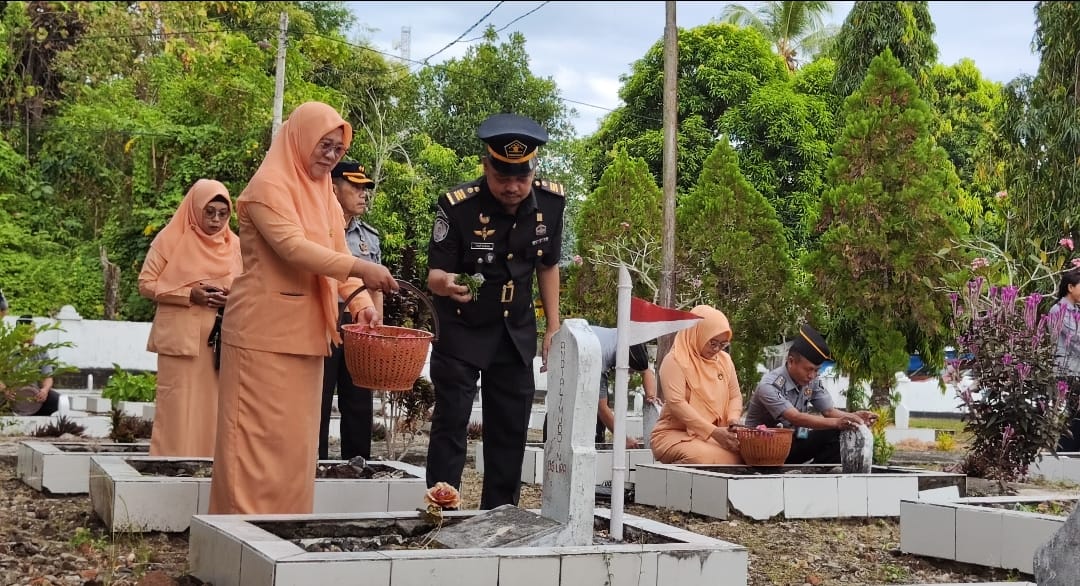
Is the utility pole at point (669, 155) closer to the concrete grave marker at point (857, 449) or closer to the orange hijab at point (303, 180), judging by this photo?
the concrete grave marker at point (857, 449)

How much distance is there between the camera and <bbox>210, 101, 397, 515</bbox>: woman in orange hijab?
196 inches

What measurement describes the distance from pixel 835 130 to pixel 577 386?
26931mm

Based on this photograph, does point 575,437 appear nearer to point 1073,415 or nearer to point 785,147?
point 1073,415

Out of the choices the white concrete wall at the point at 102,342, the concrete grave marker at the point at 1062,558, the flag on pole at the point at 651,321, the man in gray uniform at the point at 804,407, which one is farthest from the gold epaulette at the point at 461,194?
the white concrete wall at the point at 102,342

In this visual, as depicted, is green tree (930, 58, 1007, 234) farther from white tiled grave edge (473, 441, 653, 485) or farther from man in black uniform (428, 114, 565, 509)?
man in black uniform (428, 114, 565, 509)

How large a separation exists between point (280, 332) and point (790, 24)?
109 ft

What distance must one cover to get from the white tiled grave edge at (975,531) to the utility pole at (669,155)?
32.4 ft

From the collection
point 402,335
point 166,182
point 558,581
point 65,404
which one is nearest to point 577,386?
point 558,581

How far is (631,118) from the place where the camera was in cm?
3078

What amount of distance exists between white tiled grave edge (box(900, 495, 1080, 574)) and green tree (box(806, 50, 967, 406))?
10.7 metres

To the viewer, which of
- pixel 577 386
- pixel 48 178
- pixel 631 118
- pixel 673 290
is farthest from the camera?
pixel 631 118

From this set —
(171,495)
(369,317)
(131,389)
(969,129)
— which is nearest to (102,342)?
(131,389)

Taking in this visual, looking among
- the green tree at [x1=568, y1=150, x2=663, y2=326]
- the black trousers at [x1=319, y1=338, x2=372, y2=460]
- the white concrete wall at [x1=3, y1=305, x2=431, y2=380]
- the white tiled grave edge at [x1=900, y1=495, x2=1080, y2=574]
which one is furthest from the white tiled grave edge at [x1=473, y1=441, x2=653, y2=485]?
the white concrete wall at [x1=3, y1=305, x2=431, y2=380]

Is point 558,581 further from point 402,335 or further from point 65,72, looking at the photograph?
point 65,72
